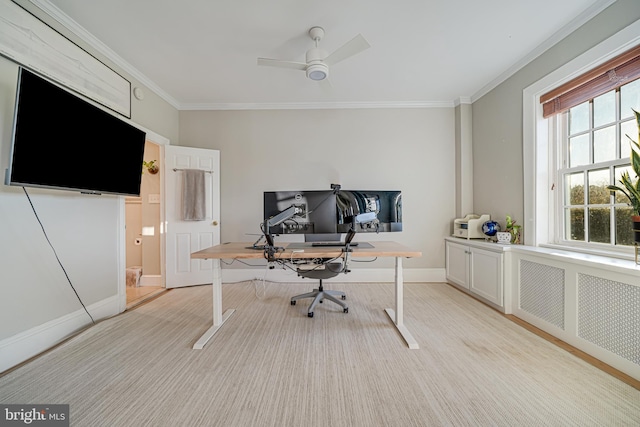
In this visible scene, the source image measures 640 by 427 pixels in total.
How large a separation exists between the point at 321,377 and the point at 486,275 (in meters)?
2.15

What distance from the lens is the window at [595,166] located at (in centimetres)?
178

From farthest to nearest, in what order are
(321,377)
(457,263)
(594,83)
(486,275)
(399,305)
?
(457,263)
(486,275)
(399,305)
(594,83)
(321,377)

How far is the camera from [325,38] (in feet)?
7.07

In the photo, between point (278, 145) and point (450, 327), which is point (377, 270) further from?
point (278, 145)

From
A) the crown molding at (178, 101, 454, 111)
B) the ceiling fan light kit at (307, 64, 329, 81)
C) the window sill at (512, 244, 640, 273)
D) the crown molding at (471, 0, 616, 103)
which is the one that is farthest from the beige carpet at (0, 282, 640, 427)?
the crown molding at (178, 101, 454, 111)

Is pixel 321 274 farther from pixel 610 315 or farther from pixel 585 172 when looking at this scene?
pixel 585 172

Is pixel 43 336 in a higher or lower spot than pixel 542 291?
lower

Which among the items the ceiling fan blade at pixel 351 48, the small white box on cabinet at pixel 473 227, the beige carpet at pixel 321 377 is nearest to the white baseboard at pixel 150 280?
the beige carpet at pixel 321 377

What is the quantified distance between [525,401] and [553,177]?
6.94 feet

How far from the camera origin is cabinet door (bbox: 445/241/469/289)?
2.93 meters

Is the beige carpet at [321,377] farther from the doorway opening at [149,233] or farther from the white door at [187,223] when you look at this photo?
the doorway opening at [149,233]

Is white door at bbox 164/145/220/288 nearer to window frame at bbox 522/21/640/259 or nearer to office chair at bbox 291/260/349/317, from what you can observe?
office chair at bbox 291/260/349/317

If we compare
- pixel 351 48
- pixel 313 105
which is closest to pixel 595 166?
pixel 351 48

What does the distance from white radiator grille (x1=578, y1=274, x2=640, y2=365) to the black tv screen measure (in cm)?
382
